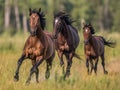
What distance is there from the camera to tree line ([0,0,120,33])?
262 feet

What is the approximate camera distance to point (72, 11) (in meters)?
89.6

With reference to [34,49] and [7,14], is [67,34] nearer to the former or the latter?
[34,49]

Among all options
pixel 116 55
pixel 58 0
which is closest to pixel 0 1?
pixel 58 0

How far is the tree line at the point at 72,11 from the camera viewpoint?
262 feet

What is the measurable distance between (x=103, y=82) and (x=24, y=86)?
2035mm

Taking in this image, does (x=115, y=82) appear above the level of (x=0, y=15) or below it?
above

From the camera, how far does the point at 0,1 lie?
67.7 meters

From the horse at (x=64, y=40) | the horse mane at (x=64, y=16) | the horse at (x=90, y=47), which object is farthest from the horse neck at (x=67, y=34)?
the horse at (x=90, y=47)

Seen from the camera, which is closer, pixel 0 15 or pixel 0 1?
pixel 0 1

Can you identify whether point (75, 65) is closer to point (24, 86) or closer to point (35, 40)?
point (35, 40)

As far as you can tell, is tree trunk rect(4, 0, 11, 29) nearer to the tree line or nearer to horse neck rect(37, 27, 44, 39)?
the tree line

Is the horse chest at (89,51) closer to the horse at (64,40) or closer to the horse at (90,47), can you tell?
the horse at (90,47)

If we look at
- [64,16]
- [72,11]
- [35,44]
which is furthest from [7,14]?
[35,44]

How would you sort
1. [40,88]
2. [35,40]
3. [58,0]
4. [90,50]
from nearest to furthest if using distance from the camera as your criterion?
1. [40,88]
2. [35,40]
3. [90,50]
4. [58,0]
